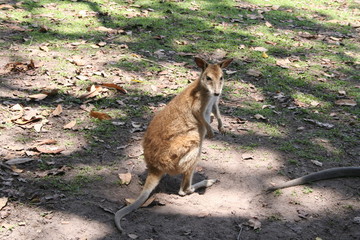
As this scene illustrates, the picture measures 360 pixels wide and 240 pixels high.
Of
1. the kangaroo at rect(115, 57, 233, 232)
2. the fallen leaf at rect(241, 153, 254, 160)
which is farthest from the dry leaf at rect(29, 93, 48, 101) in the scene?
the fallen leaf at rect(241, 153, 254, 160)

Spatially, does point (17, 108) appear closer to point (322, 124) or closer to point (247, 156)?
point (247, 156)

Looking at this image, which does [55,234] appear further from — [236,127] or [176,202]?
[236,127]

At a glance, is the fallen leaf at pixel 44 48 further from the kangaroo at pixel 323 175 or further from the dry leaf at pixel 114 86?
the kangaroo at pixel 323 175

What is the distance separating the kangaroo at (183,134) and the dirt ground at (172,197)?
10.1 inches

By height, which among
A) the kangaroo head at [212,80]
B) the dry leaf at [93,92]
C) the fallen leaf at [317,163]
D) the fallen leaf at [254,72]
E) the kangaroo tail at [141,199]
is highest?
the kangaroo head at [212,80]

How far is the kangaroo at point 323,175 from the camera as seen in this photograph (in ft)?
14.1

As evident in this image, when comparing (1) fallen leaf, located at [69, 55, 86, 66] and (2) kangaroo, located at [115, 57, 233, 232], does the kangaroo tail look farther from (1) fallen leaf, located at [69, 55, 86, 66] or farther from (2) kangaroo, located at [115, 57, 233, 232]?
(1) fallen leaf, located at [69, 55, 86, 66]

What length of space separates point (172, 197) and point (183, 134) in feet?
2.20

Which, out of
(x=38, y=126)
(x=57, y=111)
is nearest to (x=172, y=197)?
(x=38, y=126)

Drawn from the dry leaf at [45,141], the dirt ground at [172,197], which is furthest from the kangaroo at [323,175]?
the dry leaf at [45,141]

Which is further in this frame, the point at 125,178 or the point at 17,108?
the point at 17,108

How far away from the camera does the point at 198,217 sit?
3.84 metres

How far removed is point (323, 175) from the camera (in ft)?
14.4

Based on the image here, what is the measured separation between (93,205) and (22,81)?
3.01 meters
